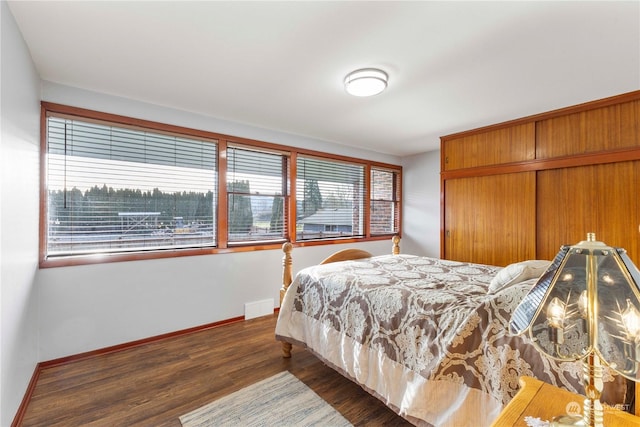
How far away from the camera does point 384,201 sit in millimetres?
5273

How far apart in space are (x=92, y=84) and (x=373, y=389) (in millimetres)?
3244

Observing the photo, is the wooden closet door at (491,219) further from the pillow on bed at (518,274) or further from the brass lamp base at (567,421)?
the brass lamp base at (567,421)

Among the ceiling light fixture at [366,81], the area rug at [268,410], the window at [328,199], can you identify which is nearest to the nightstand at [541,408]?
the area rug at [268,410]

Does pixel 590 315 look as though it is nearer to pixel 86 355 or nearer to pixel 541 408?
pixel 541 408

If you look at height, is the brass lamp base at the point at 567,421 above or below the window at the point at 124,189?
below

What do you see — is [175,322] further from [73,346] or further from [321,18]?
[321,18]

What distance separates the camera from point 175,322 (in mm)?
3047

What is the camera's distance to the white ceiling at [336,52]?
1.58 m

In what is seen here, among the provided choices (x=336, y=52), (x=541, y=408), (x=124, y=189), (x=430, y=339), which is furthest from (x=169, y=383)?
(x=336, y=52)

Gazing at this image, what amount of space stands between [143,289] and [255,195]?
160 cm

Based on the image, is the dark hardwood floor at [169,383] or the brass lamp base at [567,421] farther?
the dark hardwood floor at [169,383]

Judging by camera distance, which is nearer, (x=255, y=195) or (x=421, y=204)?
(x=255, y=195)

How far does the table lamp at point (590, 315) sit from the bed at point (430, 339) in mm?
577

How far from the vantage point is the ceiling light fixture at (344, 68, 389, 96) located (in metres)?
2.18
